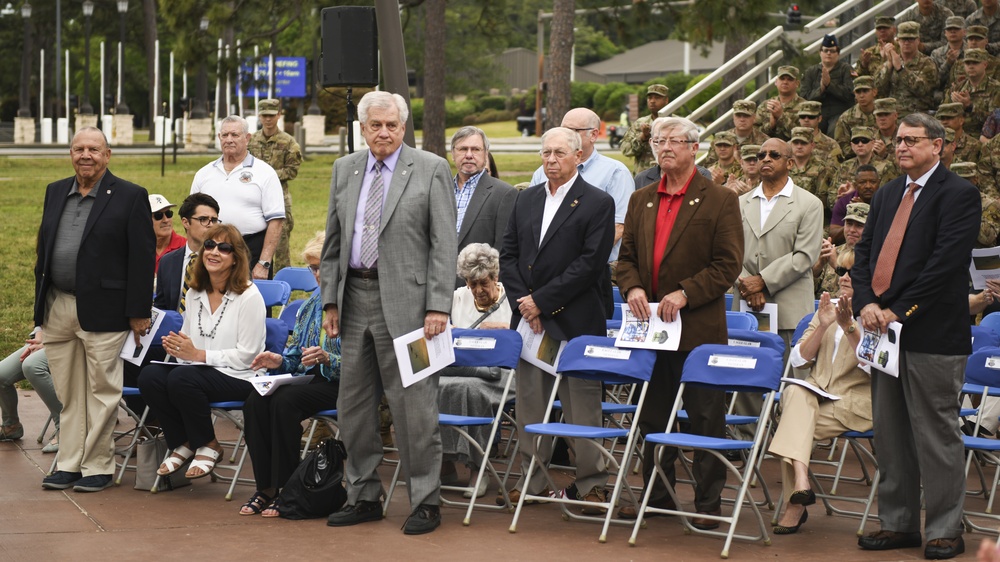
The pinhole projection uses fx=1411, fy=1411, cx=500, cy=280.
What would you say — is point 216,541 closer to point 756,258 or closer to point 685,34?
point 756,258

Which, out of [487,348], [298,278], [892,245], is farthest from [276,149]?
[892,245]

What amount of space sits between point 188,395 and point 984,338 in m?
4.57

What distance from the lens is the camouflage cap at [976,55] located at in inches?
508

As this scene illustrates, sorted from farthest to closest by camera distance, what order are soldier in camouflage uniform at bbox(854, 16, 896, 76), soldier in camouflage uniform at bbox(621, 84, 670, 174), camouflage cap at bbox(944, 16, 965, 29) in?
soldier in camouflage uniform at bbox(854, 16, 896, 76) → camouflage cap at bbox(944, 16, 965, 29) → soldier in camouflage uniform at bbox(621, 84, 670, 174)

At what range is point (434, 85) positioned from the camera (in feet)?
84.1

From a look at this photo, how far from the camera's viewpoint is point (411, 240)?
7094 millimetres

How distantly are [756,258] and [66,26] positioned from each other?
58038mm

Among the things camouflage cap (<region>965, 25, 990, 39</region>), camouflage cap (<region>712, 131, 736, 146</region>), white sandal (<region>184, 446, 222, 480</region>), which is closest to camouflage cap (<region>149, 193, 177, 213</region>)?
white sandal (<region>184, 446, 222, 480</region>)

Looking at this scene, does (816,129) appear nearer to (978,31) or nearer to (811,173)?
(811,173)

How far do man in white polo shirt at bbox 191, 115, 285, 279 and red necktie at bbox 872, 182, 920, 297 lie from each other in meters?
5.16

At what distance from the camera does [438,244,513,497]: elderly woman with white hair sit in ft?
26.5

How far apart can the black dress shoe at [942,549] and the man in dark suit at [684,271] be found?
1.07 meters

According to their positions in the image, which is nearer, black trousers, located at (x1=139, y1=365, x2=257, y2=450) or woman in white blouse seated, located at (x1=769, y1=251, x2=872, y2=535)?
woman in white blouse seated, located at (x1=769, y1=251, x2=872, y2=535)

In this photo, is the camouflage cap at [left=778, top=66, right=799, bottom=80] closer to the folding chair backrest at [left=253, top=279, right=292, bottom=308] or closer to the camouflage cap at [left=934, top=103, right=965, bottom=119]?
the camouflage cap at [left=934, top=103, right=965, bottom=119]
